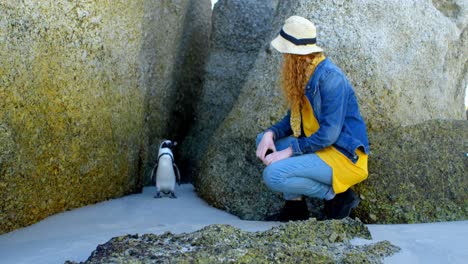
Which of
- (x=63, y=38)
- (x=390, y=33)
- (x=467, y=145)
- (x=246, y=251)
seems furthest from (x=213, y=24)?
(x=246, y=251)

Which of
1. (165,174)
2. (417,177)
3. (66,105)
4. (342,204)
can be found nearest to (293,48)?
(342,204)

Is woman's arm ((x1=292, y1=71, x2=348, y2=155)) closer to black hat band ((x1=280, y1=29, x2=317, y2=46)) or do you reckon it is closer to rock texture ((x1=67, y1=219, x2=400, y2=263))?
black hat band ((x1=280, y1=29, x2=317, y2=46))

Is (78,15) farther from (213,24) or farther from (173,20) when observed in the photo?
(213,24)

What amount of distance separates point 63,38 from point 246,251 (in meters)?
2.65

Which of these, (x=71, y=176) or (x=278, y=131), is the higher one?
(x=278, y=131)

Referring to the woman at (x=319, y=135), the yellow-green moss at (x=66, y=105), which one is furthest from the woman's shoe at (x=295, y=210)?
the yellow-green moss at (x=66, y=105)

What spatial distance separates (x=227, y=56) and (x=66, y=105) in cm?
315

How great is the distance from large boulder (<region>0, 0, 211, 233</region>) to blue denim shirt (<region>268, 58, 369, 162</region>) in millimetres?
1829

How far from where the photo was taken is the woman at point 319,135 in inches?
177

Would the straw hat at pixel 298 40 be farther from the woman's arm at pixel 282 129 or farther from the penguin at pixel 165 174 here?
the penguin at pixel 165 174

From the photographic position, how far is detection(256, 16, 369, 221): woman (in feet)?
14.7

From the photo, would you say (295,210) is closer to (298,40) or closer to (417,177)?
(417,177)

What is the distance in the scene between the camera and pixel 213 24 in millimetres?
8133

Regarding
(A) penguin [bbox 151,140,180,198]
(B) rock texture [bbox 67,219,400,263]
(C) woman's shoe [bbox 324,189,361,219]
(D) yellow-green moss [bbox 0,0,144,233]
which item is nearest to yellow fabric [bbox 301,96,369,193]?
(C) woman's shoe [bbox 324,189,361,219]
